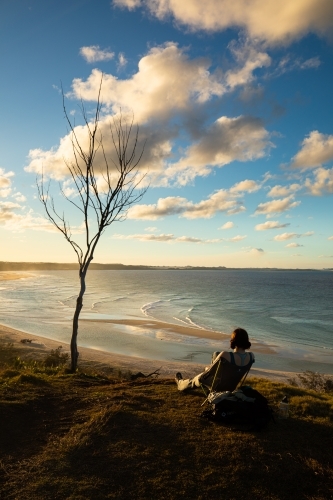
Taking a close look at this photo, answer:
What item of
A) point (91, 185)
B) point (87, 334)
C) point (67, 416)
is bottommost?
point (87, 334)


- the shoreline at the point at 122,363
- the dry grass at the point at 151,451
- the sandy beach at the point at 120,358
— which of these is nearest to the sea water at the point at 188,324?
the sandy beach at the point at 120,358

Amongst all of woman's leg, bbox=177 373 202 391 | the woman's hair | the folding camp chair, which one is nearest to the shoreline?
woman's leg, bbox=177 373 202 391

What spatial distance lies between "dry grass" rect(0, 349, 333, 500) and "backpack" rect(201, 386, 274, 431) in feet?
0.65

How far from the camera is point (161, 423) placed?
5.67 metres

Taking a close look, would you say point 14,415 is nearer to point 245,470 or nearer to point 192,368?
point 245,470

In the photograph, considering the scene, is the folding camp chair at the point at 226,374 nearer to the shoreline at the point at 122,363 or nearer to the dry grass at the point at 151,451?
the dry grass at the point at 151,451

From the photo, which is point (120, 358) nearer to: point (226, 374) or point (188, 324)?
point (188, 324)

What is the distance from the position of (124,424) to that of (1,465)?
173cm

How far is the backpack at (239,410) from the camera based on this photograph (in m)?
5.54

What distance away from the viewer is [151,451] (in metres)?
4.72

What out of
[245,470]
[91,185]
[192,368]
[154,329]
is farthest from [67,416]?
[154,329]

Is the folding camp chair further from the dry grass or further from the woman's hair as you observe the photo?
the dry grass

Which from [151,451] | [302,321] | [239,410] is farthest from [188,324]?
[151,451]

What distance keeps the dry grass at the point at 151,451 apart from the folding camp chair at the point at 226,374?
55cm
